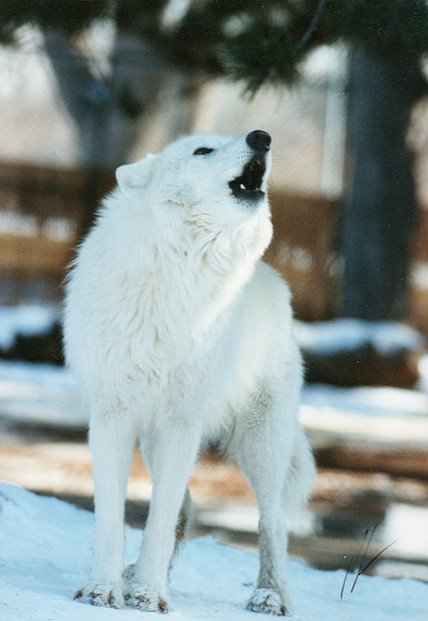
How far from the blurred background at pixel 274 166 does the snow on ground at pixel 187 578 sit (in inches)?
169

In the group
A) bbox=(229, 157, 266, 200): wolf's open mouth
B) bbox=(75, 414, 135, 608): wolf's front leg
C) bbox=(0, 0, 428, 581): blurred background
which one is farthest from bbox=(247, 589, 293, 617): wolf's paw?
bbox=(0, 0, 428, 581): blurred background

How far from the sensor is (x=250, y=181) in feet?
8.81

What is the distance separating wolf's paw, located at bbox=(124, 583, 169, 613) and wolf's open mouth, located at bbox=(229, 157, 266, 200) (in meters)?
1.23

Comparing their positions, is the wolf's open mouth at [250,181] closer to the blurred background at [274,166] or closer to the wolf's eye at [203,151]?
the wolf's eye at [203,151]

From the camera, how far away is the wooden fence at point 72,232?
991 cm

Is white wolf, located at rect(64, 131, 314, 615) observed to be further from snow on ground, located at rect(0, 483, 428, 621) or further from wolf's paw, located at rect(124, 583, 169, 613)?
snow on ground, located at rect(0, 483, 428, 621)

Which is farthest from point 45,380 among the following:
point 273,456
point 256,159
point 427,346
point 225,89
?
point 256,159

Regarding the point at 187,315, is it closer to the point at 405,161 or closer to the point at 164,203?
the point at 164,203

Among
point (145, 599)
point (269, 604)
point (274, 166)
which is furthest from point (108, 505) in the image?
point (274, 166)

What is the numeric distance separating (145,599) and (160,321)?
842 millimetres

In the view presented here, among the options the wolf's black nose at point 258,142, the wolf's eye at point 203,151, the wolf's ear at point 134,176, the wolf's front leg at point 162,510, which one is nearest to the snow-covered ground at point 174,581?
the wolf's front leg at point 162,510

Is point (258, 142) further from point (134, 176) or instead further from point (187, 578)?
point (187, 578)

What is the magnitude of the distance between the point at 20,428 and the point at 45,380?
8.51ft

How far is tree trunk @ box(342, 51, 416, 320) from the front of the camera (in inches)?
397
